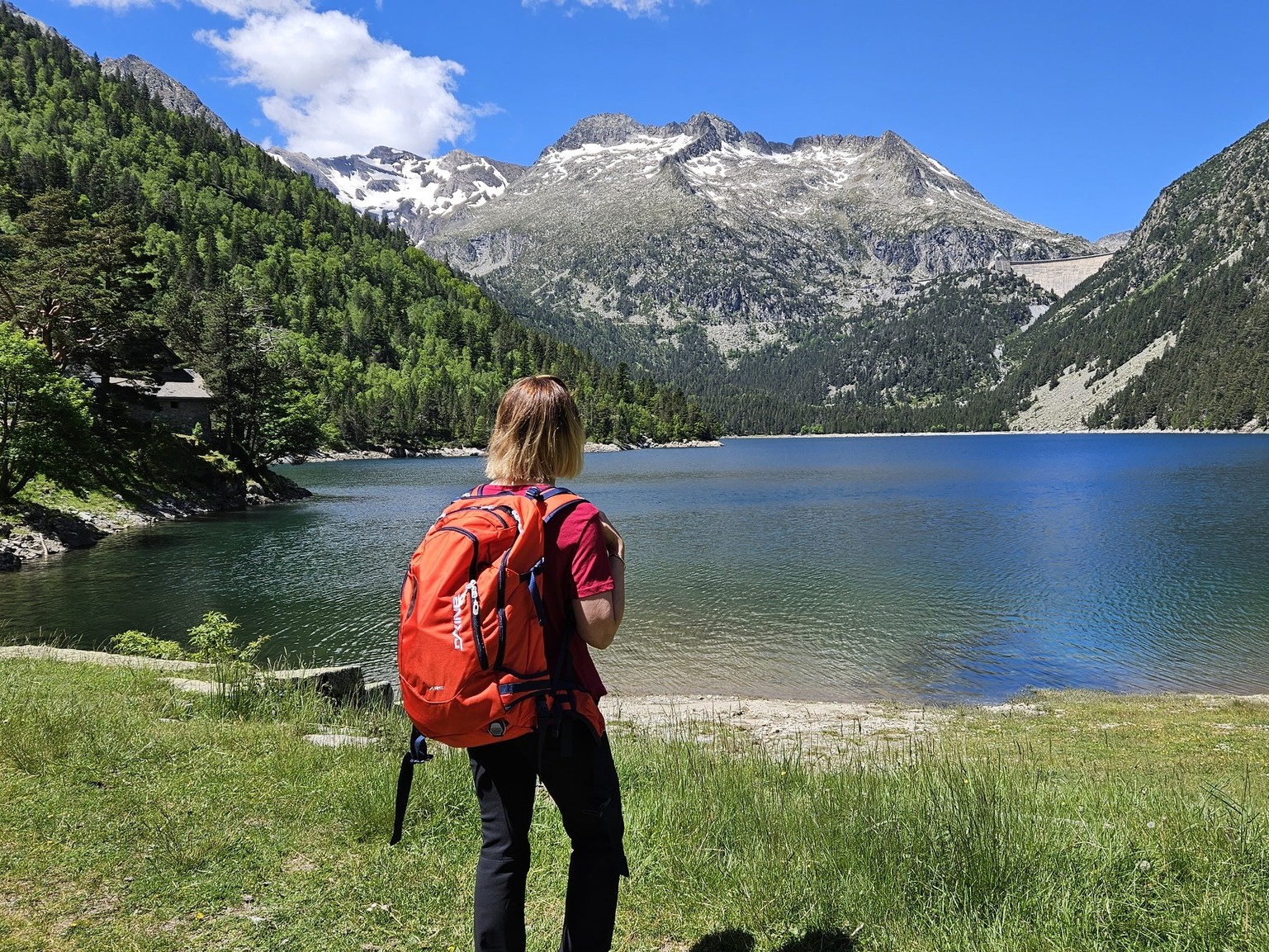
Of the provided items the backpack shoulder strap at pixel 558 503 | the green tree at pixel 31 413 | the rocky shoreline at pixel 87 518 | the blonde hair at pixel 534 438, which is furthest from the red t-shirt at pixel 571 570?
the green tree at pixel 31 413

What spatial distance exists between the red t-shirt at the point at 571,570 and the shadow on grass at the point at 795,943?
205 centimetres

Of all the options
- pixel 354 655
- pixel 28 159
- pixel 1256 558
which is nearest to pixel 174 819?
pixel 354 655

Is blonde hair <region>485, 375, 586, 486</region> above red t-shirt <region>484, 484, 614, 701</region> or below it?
above

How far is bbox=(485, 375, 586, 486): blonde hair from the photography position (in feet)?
11.5

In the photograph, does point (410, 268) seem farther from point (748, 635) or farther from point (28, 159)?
point (748, 635)

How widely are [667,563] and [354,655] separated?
1690 cm

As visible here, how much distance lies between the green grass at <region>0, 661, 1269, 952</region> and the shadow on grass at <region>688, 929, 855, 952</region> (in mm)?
24

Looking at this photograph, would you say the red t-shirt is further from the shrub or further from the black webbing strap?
the shrub

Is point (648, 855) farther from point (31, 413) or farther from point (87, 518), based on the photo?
point (87, 518)

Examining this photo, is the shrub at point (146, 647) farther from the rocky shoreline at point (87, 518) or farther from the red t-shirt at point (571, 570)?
the rocky shoreline at point (87, 518)

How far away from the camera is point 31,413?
96.5ft

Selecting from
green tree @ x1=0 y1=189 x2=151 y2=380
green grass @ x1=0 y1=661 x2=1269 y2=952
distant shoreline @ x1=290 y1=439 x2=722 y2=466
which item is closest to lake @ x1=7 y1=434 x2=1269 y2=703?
green grass @ x1=0 y1=661 x2=1269 y2=952

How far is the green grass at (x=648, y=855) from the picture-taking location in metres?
Answer: 4.12

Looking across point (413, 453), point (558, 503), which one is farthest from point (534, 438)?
point (413, 453)
